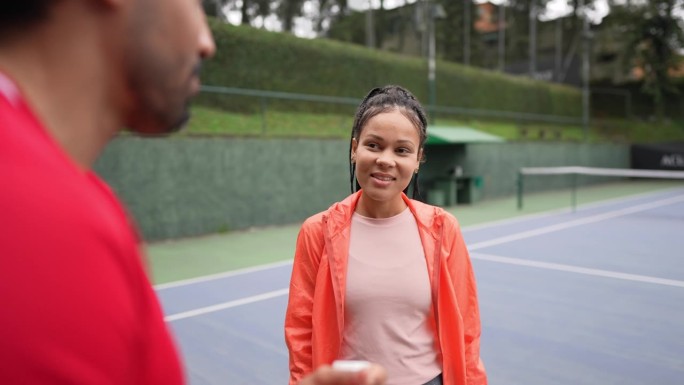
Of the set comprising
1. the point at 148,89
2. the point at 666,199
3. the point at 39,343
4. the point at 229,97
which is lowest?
the point at 666,199

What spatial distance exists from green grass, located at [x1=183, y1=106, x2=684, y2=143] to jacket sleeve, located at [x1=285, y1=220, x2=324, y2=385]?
976 centimetres

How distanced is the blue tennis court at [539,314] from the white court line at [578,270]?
15 millimetres

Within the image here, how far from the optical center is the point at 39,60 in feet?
2.29

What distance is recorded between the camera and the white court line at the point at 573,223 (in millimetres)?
10523

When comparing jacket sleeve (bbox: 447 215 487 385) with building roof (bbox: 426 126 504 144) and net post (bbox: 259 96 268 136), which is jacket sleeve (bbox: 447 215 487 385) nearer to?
net post (bbox: 259 96 268 136)

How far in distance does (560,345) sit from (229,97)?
1128cm

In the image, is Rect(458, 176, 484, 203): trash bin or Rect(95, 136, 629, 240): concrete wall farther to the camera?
Rect(458, 176, 484, 203): trash bin

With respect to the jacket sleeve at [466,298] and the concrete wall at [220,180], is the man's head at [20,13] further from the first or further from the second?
the concrete wall at [220,180]

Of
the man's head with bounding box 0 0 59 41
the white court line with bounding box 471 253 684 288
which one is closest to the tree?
the white court line with bounding box 471 253 684 288

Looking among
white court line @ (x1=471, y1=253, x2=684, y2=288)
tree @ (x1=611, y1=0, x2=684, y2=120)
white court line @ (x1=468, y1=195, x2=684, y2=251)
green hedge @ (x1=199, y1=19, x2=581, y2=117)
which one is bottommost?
white court line @ (x1=468, y1=195, x2=684, y2=251)

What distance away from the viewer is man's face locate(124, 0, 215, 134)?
75cm

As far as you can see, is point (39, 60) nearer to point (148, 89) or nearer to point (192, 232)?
point (148, 89)

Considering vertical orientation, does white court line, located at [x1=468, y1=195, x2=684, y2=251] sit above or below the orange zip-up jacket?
below

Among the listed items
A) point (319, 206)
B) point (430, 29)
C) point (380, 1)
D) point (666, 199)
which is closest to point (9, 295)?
point (319, 206)
